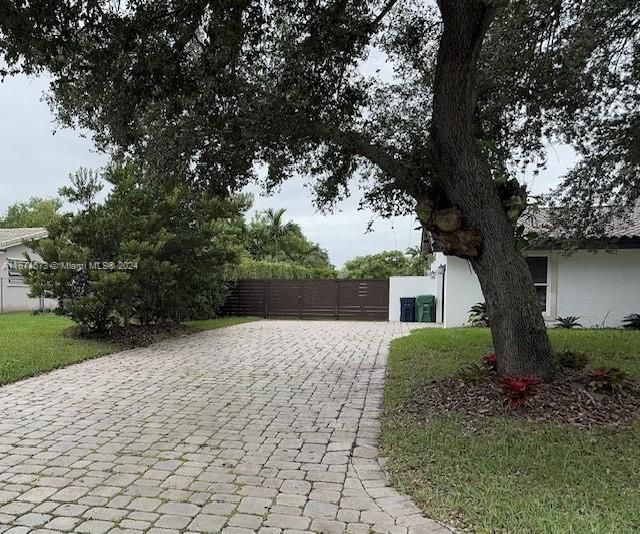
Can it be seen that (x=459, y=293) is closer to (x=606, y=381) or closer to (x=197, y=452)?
(x=606, y=381)

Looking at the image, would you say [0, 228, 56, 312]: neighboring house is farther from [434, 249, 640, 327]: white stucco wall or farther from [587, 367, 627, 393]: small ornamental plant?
[587, 367, 627, 393]: small ornamental plant

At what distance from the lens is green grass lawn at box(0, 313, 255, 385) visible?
8.05 m

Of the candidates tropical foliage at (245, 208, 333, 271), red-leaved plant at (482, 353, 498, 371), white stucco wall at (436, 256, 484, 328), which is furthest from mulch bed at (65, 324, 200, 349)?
tropical foliage at (245, 208, 333, 271)

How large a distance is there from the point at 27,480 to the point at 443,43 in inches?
224

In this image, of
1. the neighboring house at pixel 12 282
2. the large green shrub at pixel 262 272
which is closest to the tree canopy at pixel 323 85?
the large green shrub at pixel 262 272

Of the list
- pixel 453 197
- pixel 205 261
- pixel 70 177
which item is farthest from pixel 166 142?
pixel 205 261

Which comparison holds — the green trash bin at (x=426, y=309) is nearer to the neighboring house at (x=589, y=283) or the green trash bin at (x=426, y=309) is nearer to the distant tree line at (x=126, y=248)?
the neighboring house at (x=589, y=283)

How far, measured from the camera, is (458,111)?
5906 millimetres

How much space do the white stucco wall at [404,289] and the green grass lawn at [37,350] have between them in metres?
11.1

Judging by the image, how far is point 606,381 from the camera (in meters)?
5.70

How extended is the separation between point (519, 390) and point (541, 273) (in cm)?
1024

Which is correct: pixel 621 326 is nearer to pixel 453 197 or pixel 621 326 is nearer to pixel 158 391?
pixel 453 197

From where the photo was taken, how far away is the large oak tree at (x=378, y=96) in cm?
514

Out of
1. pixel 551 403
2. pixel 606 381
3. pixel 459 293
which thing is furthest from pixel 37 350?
pixel 459 293
